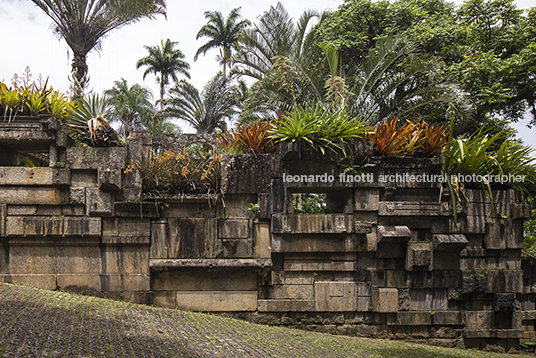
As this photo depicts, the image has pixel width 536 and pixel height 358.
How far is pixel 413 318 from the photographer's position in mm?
6387

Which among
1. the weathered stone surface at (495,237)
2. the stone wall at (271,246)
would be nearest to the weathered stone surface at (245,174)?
the stone wall at (271,246)

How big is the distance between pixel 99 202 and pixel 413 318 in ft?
20.2

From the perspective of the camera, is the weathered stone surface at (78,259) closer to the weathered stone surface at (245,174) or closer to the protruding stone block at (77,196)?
the protruding stone block at (77,196)

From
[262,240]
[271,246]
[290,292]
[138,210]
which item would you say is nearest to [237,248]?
[262,240]

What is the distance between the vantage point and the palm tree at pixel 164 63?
34.0 m

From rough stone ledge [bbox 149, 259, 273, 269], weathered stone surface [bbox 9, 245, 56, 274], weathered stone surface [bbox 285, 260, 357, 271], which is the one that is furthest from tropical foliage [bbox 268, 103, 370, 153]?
weathered stone surface [bbox 9, 245, 56, 274]

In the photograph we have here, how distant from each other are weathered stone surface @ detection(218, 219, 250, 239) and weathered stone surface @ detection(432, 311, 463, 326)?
383cm

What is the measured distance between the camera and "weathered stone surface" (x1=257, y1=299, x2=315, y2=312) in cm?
631

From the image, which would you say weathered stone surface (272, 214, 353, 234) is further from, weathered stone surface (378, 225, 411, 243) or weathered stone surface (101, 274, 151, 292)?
weathered stone surface (101, 274, 151, 292)

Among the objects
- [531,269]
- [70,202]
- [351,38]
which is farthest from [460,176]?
[351,38]

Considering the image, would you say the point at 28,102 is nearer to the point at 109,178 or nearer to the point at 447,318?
the point at 109,178

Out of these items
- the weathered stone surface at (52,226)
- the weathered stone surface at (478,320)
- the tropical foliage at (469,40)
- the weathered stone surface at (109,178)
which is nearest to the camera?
the weathered stone surface at (109,178)

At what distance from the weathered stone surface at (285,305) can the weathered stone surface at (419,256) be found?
6.44 ft

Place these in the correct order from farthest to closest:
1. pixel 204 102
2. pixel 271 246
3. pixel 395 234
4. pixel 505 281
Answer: pixel 204 102
pixel 505 281
pixel 271 246
pixel 395 234
